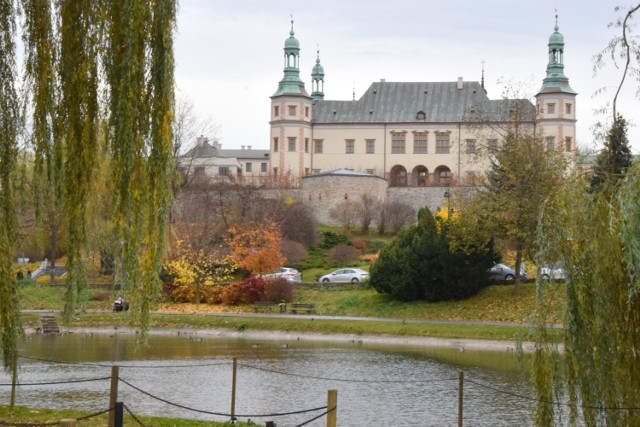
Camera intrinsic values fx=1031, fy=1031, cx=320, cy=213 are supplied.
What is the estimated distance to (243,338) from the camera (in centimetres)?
3206

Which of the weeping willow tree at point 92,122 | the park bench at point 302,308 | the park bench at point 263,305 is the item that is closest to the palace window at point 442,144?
the park bench at point 263,305

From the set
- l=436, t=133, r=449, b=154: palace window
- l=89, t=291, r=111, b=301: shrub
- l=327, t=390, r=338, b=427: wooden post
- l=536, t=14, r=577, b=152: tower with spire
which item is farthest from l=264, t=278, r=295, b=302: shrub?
l=436, t=133, r=449, b=154: palace window

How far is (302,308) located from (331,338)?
678 cm

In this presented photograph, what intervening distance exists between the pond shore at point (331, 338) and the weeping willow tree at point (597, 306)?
1603cm

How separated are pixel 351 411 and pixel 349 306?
67.3ft

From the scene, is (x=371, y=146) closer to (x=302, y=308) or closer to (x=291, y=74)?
(x=291, y=74)

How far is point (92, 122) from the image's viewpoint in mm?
10914

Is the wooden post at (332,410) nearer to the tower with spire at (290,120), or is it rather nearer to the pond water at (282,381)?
the pond water at (282,381)

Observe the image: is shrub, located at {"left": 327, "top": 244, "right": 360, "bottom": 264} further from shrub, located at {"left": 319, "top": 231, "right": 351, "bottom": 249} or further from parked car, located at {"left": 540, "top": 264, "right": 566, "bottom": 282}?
parked car, located at {"left": 540, "top": 264, "right": 566, "bottom": 282}

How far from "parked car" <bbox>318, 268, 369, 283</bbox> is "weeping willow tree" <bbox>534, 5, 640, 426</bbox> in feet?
103

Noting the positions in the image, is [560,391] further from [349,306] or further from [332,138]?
[332,138]

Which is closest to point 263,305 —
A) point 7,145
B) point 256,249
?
point 256,249

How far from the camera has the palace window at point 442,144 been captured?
81062 mm

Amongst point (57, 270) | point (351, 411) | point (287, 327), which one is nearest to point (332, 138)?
point (57, 270)
